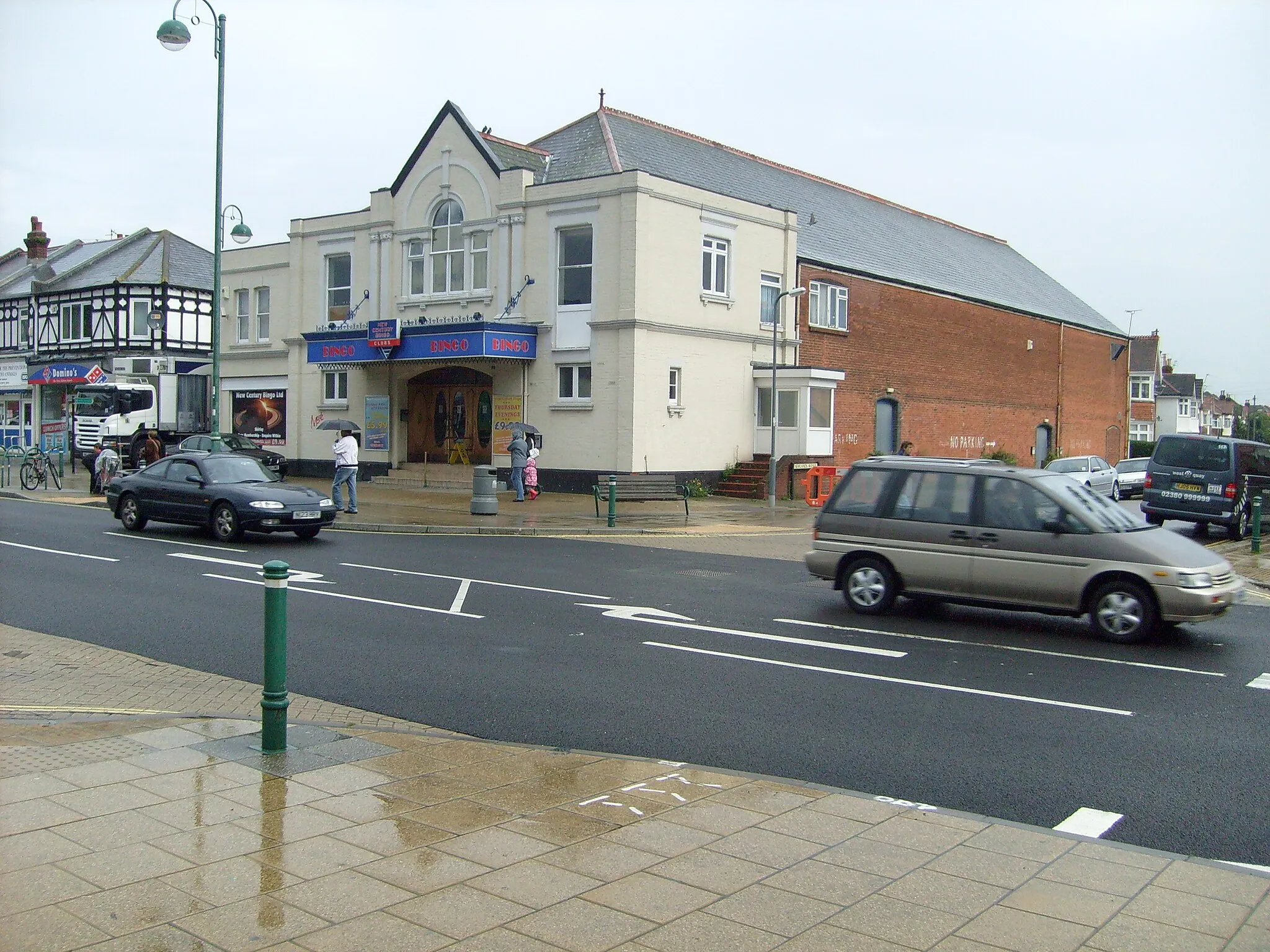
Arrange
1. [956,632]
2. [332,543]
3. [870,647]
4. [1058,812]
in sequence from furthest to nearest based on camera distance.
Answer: [332,543], [956,632], [870,647], [1058,812]

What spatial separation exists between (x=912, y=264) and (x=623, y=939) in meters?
40.0

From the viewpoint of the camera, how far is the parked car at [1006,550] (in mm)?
10250

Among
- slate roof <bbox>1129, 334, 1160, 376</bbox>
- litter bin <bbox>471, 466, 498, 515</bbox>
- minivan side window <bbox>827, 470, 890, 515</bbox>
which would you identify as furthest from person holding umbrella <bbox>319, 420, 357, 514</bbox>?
slate roof <bbox>1129, 334, 1160, 376</bbox>

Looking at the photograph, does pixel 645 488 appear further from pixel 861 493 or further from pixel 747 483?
pixel 861 493

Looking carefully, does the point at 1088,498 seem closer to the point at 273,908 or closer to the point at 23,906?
the point at 273,908

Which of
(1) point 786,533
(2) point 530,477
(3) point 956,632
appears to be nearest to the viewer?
(3) point 956,632

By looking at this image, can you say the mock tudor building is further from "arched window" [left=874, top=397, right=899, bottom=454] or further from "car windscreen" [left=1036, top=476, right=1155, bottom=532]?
"car windscreen" [left=1036, top=476, right=1155, bottom=532]

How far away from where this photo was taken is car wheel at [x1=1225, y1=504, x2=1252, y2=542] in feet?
71.3

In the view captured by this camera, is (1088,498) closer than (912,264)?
Yes

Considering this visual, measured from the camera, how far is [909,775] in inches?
246

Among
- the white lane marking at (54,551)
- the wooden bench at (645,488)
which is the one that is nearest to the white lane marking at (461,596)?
the white lane marking at (54,551)

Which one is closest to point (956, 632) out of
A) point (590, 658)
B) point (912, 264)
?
point (590, 658)

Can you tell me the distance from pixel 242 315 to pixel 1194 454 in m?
29.8

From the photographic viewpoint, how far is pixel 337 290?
33938 mm
